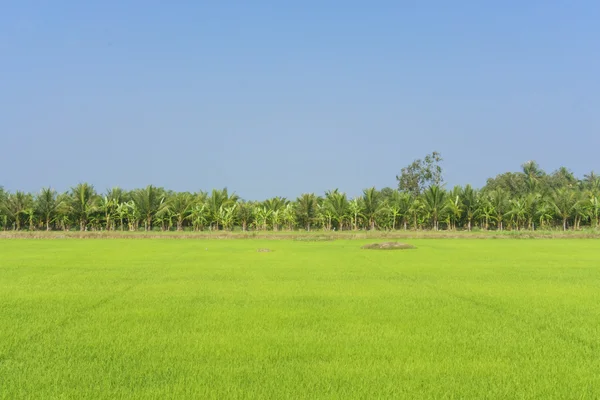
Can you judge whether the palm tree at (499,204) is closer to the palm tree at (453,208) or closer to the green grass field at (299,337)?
the palm tree at (453,208)

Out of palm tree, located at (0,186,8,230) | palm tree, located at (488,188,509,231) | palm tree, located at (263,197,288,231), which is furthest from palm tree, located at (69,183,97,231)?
palm tree, located at (488,188,509,231)

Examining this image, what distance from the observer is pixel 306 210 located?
38.6m

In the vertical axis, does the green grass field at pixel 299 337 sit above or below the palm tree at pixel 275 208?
below

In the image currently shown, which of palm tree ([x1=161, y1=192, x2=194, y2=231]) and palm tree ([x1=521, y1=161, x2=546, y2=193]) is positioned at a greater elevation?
palm tree ([x1=521, y1=161, x2=546, y2=193])

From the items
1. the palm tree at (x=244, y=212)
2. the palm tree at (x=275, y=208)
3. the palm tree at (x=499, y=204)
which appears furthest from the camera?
the palm tree at (x=244, y=212)

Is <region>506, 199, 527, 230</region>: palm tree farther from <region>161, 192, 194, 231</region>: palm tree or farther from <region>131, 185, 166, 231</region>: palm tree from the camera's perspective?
<region>131, 185, 166, 231</region>: palm tree

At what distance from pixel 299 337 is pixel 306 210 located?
3382cm

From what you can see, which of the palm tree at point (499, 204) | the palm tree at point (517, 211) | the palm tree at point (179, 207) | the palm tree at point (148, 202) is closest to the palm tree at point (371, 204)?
the palm tree at point (499, 204)

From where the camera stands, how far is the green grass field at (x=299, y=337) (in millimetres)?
3508

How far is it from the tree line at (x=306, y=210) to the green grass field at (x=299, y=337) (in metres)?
26.2

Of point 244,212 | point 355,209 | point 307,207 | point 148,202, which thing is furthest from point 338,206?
point 148,202

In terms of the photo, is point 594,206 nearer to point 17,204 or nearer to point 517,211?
point 517,211

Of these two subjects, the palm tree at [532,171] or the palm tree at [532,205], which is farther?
the palm tree at [532,171]

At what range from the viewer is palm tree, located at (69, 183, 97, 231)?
111 ft
